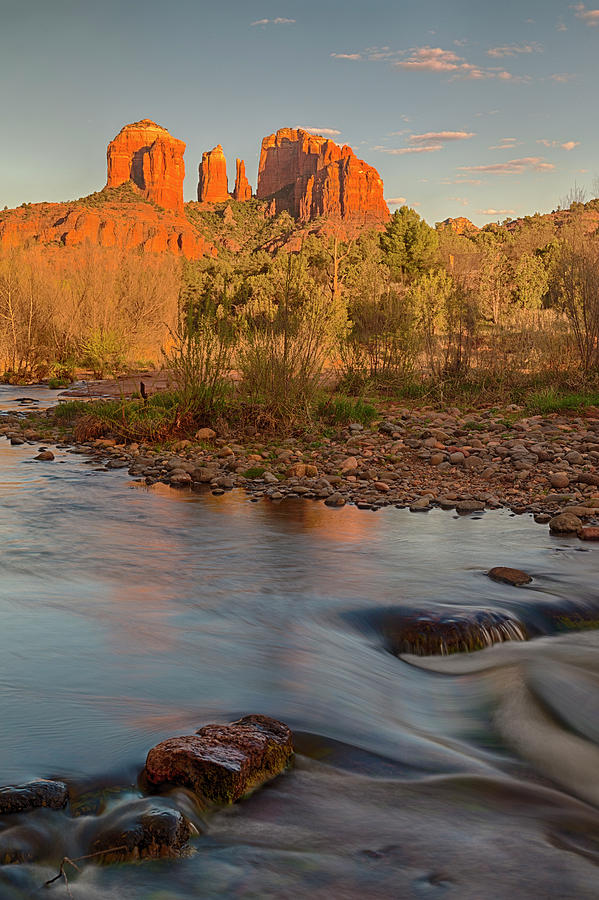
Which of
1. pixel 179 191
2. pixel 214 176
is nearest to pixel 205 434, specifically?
pixel 179 191

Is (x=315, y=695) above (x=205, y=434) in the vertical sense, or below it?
below

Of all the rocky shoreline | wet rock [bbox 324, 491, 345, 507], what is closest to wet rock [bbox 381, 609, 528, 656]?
the rocky shoreline

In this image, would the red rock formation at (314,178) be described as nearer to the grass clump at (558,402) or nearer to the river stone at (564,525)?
the grass clump at (558,402)

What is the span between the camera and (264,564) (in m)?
6.09

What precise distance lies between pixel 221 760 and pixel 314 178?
132186 millimetres

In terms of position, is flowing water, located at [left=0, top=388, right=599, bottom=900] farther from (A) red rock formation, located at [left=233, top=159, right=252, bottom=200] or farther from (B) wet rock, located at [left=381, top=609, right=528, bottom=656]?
(A) red rock formation, located at [left=233, top=159, right=252, bottom=200]

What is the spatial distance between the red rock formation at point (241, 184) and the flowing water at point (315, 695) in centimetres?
14439

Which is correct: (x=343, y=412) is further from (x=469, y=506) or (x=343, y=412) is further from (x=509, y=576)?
(x=509, y=576)

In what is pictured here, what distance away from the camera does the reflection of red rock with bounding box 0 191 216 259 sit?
86.1m

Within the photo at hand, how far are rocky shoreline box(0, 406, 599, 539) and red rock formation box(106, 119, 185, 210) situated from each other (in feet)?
385

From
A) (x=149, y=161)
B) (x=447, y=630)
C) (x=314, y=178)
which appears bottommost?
(x=447, y=630)

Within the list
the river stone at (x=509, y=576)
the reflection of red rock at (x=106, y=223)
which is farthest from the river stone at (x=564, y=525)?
the reflection of red rock at (x=106, y=223)

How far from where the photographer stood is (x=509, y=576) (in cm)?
552

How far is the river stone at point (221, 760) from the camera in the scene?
2773mm
